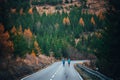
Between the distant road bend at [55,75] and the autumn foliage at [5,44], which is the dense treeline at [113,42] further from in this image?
the autumn foliage at [5,44]

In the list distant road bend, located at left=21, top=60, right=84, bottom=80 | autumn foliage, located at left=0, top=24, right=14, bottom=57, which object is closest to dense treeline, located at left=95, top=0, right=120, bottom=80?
distant road bend, located at left=21, top=60, right=84, bottom=80

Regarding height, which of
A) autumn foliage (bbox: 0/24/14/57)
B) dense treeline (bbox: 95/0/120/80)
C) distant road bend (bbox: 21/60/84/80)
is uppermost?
dense treeline (bbox: 95/0/120/80)

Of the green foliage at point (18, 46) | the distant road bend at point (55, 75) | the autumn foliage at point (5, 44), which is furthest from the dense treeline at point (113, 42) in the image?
the green foliage at point (18, 46)

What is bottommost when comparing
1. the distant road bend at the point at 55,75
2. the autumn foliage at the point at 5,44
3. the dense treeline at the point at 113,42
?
the distant road bend at the point at 55,75

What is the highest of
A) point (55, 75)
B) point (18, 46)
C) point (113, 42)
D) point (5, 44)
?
point (113, 42)

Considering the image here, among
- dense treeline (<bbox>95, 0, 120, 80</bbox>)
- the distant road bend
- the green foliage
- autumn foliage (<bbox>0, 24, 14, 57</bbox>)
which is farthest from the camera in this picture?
the green foliage

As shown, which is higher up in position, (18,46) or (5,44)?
(5,44)

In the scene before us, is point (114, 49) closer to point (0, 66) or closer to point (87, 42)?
point (0, 66)

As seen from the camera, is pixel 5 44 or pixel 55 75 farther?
pixel 5 44

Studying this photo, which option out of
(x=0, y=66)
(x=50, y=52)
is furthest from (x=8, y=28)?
(x=50, y=52)

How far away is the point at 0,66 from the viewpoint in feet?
121

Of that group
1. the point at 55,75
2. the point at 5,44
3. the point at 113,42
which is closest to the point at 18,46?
the point at 5,44

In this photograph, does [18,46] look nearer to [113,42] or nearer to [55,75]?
[55,75]

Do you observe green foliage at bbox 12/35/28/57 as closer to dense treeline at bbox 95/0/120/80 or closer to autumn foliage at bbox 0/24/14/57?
autumn foliage at bbox 0/24/14/57
